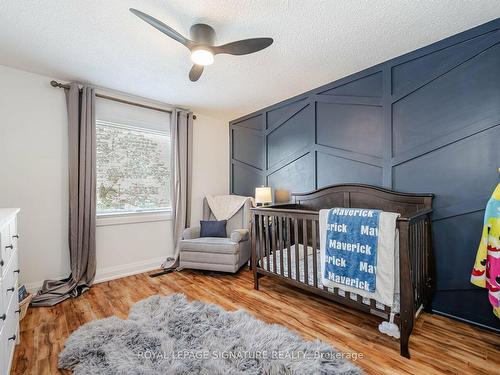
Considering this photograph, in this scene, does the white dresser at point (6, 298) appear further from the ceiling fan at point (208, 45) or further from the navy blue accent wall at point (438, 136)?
the navy blue accent wall at point (438, 136)

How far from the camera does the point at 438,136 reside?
201cm

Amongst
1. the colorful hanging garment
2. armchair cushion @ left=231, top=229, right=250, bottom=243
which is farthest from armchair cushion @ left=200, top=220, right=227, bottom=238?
the colorful hanging garment

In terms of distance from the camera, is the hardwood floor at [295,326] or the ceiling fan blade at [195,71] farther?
the ceiling fan blade at [195,71]

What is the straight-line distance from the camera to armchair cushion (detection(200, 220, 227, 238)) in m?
3.25

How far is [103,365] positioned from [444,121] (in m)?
3.09

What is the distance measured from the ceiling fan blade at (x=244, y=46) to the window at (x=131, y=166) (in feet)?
6.56

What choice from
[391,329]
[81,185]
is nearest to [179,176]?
[81,185]

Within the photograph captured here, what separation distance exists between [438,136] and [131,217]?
11.5 ft

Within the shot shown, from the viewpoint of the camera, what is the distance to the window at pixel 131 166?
2.97m

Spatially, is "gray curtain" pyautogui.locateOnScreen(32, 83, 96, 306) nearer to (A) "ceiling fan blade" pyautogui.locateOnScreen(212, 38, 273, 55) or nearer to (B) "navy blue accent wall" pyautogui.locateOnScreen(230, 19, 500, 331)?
(A) "ceiling fan blade" pyautogui.locateOnScreen(212, 38, 273, 55)

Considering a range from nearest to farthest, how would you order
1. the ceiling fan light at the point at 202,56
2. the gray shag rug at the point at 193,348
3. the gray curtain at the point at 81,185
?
the gray shag rug at the point at 193,348 < the ceiling fan light at the point at 202,56 < the gray curtain at the point at 81,185

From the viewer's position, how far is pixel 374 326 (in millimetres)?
1849

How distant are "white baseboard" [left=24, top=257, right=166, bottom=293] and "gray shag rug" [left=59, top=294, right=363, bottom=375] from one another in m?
1.13

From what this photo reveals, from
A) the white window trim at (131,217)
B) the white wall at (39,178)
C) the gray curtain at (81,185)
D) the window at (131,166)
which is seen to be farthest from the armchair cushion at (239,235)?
the gray curtain at (81,185)
